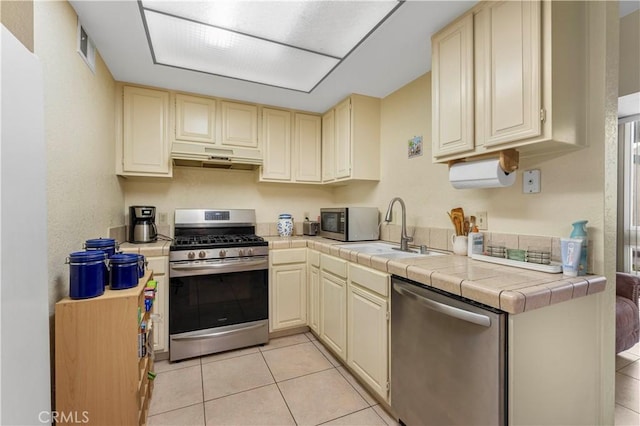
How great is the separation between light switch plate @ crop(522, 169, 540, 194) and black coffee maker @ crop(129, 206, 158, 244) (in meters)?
2.79

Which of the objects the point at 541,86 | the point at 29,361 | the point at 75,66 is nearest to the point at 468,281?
the point at 541,86

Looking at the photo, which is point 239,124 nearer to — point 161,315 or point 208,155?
point 208,155


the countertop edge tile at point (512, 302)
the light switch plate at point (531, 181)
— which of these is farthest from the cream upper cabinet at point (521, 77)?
the countertop edge tile at point (512, 302)

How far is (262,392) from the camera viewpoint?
187 centimetres

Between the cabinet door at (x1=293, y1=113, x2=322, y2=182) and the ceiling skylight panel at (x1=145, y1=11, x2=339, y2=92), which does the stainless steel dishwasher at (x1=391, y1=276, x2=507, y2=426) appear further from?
the cabinet door at (x1=293, y1=113, x2=322, y2=182)

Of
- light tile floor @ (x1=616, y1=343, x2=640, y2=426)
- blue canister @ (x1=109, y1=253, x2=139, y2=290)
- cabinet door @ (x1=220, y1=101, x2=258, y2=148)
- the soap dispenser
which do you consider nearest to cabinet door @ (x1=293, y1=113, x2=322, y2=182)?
cabinet door @ (x1=220, y1=101, x2=258, y2=148)

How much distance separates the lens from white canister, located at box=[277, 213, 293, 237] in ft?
10.2

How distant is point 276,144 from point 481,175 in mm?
2080

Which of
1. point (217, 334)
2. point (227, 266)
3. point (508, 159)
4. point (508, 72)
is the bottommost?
Result: point (217, 334)

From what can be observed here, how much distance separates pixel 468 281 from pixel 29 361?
1.49 m

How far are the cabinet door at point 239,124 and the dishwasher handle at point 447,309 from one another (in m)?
2.12

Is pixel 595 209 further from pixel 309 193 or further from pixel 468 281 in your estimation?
pixel 309 193

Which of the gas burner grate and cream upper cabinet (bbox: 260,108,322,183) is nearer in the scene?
the gas burner grate

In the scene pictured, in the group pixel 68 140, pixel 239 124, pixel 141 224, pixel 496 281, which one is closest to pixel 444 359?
pixel 496 281
